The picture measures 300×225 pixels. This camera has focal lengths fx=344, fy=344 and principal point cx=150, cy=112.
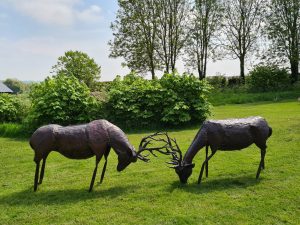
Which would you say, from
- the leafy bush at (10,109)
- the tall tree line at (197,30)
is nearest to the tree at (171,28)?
the tall tree line at (197,30)

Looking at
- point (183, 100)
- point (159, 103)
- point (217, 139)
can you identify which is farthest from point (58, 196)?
point (183, 100)

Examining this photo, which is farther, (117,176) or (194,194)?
(117,176)

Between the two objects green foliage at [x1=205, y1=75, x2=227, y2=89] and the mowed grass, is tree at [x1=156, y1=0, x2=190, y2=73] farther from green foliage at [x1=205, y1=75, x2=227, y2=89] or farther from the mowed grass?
the mowed grass

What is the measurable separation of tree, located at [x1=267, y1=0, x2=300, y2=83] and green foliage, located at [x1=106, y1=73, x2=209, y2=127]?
2354cm

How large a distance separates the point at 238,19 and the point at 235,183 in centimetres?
3832

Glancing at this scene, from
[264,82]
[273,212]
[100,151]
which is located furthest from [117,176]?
[264,82]

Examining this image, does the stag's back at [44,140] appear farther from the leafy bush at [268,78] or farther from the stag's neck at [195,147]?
the leafy bush at [268,78]

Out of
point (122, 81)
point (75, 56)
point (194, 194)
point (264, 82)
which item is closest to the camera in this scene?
point (194, 194)

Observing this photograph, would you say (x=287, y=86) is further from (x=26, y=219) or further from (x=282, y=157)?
(x=26, y=219)

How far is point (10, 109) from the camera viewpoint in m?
18.1

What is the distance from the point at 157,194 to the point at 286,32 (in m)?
36.1

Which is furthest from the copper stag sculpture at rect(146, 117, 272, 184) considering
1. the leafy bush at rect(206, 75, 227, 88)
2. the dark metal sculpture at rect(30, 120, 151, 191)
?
the leafy bush at rect(206, 75, 227, 88)

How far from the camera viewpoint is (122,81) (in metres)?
19.2

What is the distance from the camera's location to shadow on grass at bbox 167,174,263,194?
8.20 m
